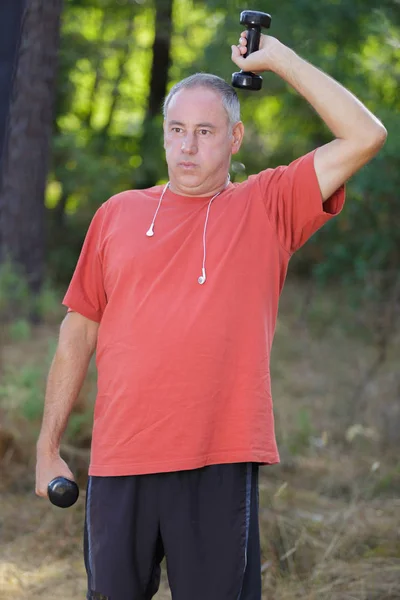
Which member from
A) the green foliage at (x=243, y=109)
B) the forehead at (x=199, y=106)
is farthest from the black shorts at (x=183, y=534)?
the green foliage at (x=243, y=109)

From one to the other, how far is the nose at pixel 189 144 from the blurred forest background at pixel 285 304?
0.77m

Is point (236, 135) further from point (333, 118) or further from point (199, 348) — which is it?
point (199, 348)

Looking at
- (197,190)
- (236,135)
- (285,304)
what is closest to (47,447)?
(197,190)

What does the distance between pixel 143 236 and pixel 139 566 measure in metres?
0.97

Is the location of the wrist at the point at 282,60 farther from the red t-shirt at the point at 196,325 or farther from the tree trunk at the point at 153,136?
the tree trunk at the point at 153,136

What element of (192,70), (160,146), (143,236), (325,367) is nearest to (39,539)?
(143,236)

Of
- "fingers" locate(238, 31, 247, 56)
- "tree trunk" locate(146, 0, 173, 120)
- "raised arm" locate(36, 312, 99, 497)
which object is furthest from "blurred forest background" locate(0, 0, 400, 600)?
"raised arm" locate(36, 312, 99, 497)

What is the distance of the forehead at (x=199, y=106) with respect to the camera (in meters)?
2.79

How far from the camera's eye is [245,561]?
2.68m

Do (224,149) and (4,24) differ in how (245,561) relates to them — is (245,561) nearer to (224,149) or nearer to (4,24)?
(224,149)

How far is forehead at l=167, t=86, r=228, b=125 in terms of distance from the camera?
279cm

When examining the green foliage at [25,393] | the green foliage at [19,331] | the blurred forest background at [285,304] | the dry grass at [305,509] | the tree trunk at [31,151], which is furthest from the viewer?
the tree trunk at [31,151]

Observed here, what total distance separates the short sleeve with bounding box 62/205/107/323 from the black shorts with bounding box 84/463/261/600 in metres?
0.56

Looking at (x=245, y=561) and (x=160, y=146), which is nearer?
(x=245, y=561)
